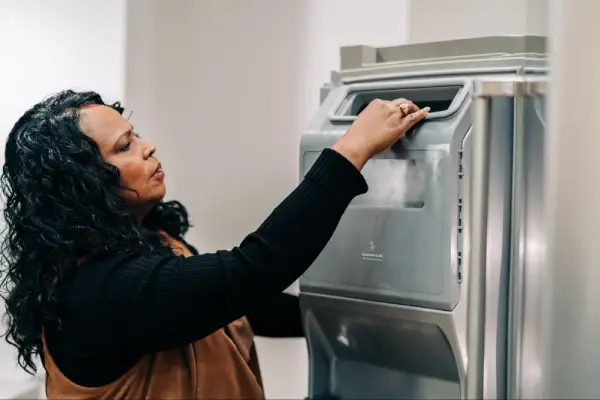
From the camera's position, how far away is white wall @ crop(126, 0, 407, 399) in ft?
5.56

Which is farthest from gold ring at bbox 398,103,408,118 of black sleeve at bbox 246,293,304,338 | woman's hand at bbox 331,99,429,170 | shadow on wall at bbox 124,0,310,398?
shadow on wall at bbox 124,0,310,398

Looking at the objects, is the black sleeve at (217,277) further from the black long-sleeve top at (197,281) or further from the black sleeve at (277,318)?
the black sleeve at (277,318)

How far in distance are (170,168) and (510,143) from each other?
1.13 m

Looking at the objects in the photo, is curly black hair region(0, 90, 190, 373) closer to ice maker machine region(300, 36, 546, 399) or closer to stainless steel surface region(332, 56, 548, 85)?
ice maker machine region(300, 36, 546, 399)

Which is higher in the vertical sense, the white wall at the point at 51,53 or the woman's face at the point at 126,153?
the white wall at the point at 51,53

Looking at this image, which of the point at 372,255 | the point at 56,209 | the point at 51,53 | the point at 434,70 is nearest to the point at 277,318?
the point at 372,255

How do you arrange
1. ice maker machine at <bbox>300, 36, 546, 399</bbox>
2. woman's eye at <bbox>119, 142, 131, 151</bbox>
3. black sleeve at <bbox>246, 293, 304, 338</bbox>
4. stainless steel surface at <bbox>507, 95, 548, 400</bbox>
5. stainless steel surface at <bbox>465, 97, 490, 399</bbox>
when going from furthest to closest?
black sleeve at <bbox>246, 293, 304, 338</bbox> < woman's eye at <bbox>119, 142, 131, 151</bbox> < ice maker machine at <bbox>300, 36, 546, 399</bbox> < stainless steel surface at <bbox>465, 97, 490, 399</bbox> < stainless steel surface at <bbox>507, 95, 548, 400</bbox>

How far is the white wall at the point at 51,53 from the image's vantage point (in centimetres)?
154

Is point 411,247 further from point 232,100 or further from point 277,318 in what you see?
point 232,100

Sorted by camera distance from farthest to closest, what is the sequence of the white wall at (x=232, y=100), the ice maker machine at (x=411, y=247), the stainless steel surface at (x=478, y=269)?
the white wall at (x=232, y=100) < the ice maker machine at (x=411, y=247) < the stainless steel surface at (x=478, y=269)

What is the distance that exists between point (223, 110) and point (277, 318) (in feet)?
1.97

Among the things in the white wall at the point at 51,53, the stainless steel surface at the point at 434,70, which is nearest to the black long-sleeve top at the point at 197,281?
the stainless steel surface at the point at 434,70

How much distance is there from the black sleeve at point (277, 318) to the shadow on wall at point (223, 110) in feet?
1.21

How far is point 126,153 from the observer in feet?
4.02
